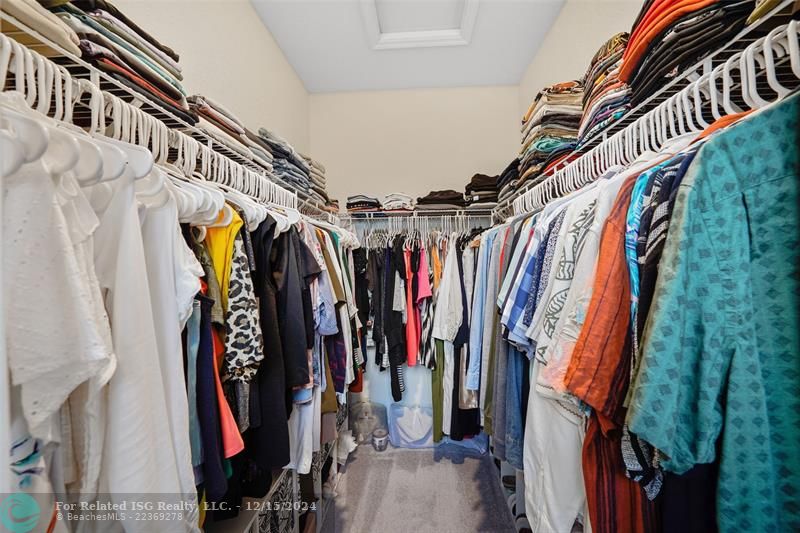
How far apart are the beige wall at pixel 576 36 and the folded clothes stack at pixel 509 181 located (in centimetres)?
55

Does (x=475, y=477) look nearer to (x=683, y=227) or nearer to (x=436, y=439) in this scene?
(x=436, y=439)

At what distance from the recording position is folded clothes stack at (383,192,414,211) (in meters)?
2.28

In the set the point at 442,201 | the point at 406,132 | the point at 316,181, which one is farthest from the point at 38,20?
the point at 406,132

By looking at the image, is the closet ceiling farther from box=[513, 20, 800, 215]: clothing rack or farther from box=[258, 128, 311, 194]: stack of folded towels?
box=[513, 20, 800, 215]: clothing rack

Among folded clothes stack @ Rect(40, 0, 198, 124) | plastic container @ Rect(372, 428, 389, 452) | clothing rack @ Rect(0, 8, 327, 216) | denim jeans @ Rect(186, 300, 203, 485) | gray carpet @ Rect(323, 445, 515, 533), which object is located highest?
→ folded clothes stack @ Rect(40, 0, 198, 124)

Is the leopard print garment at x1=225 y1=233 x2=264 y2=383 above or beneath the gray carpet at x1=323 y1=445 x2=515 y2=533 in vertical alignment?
above

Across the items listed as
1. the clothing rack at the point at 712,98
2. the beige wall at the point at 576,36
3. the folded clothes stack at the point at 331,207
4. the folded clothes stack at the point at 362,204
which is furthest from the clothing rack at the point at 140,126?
the beige wall at the point at 576,36

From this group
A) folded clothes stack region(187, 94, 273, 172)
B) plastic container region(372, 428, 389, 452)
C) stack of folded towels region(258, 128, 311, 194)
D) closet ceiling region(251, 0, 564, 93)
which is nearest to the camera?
folded clothes stack region(187, 94, 273, 172)

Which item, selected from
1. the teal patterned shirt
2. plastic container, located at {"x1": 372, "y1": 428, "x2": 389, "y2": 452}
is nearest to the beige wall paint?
plastic container, located at {"x1": 372, "y1": 428, "x2": 389, "y2": 452}

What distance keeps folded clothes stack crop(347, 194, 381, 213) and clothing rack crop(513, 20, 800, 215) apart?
56.6 inches

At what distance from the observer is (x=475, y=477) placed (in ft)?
6.02

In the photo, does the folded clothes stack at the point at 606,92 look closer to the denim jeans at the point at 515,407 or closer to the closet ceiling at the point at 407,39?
the denim jeans at the point at 515,407

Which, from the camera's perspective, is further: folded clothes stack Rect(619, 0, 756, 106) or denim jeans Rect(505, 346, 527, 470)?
denim jeans Rect(505, 346, 527, 470)

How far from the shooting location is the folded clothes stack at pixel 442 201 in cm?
226
